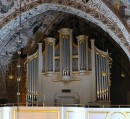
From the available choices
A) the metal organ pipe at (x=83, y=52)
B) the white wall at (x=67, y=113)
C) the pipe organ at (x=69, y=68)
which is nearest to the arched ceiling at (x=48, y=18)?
the pipe organ at (x=69, y=68)

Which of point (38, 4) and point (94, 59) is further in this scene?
point (94, 59)

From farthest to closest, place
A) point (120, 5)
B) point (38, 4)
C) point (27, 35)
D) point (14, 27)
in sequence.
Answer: point (27, 35) → point (14, 27) → point (38, 4) → point (120, 5)

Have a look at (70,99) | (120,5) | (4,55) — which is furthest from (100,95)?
(4,55)

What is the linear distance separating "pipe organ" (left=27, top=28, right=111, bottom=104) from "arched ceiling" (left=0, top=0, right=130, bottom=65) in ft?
2.89

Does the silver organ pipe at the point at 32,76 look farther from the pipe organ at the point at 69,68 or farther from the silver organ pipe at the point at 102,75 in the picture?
the silver organ pipe at the point at 102,75

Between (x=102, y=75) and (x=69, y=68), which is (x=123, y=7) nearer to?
(x=102, y=75)

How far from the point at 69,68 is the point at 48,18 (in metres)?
2.38

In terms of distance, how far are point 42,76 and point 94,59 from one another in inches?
88.8

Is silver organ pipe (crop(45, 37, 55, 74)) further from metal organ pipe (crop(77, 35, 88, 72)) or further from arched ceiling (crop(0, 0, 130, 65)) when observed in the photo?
metal organ pipe (crop(77, 35, 88, 72))

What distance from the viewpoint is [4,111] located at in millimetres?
11453

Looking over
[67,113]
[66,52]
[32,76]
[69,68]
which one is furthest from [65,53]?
[67,113]

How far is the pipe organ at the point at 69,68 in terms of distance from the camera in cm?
1312

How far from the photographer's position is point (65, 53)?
1353cm

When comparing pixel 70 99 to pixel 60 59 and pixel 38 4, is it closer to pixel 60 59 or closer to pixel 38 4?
pixel 60 59
